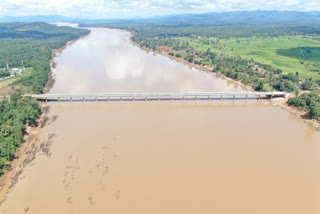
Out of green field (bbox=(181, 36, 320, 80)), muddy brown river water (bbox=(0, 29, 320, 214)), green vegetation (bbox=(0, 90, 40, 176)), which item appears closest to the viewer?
muddy brown river water (bbox=(0, 29, 320, 214))

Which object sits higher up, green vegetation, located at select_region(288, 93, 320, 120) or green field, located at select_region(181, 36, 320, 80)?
green field, located at select_region(181, 36, 320, 80)

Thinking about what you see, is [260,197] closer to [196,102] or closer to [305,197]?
[305,197]

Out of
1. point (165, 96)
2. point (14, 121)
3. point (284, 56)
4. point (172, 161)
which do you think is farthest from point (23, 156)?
point (284, 56)

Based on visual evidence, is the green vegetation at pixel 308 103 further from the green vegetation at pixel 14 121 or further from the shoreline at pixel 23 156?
the green vegetation at pixel 14 121

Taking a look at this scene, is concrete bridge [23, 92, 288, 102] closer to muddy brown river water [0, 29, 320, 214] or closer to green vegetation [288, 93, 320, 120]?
muddy brown river water [0, 29, 320, 214]

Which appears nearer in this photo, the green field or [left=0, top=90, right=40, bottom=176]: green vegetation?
[left=0, top=90, right=40, bottom=176]: green vegetation

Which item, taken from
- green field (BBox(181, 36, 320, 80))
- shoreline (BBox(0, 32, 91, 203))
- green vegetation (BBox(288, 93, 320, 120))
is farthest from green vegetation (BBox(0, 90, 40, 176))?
green field (BBox(181, 36, 320, 80))

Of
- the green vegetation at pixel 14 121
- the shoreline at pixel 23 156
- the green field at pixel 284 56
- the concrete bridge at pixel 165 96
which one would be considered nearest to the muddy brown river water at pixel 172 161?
the shoreline at pixel 23 156

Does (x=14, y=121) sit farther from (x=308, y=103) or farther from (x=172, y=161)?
(x=308, y=103)
